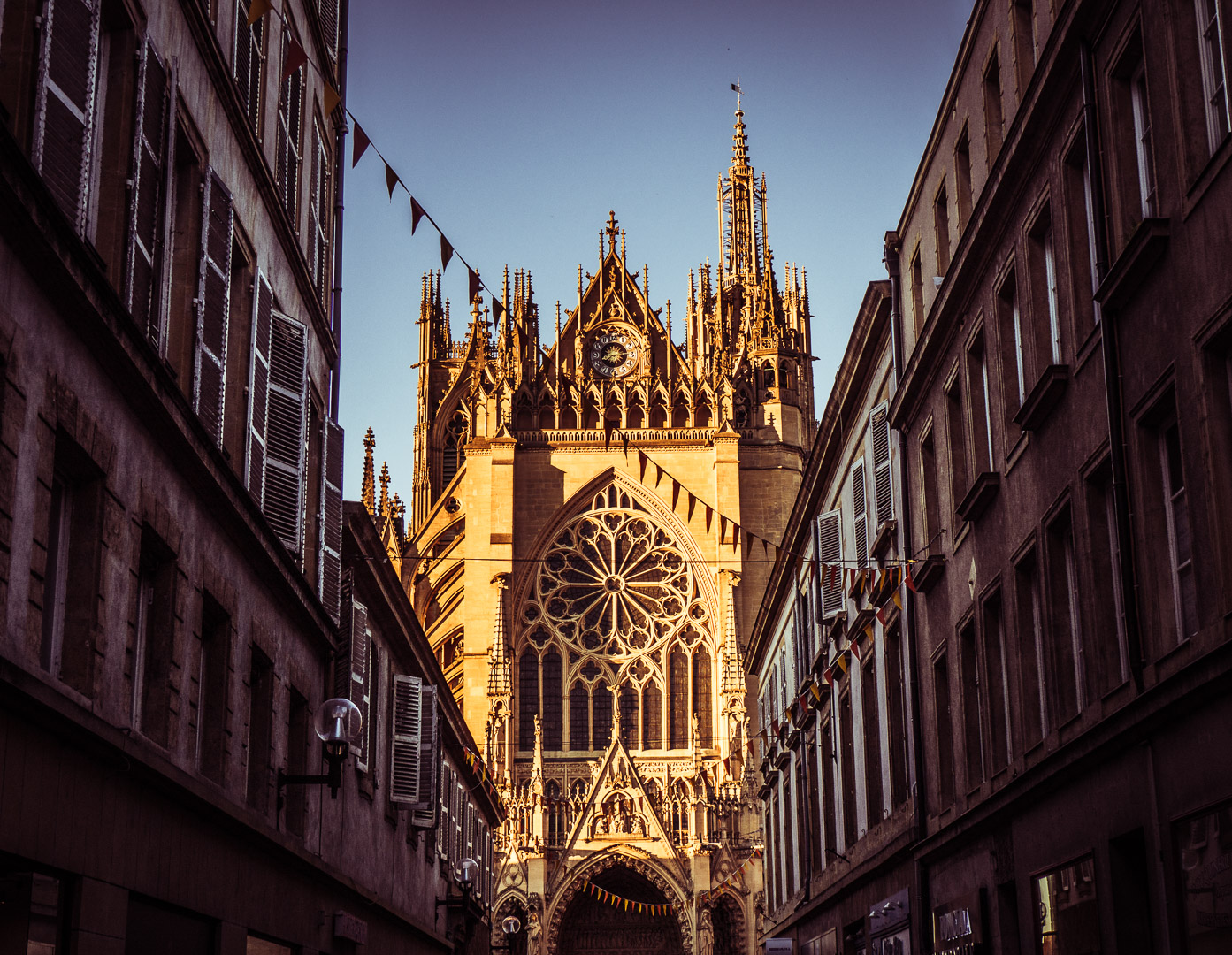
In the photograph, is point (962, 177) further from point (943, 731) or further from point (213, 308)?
point (213, 308)

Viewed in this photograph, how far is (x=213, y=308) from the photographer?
1636 centimetres

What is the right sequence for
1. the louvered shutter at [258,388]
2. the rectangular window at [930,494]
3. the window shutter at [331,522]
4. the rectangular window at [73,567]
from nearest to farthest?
the rectangular window at [73,567], the louvered shutter at [258,388], the window shutter at [331,522], the rectangular window at [930,494]

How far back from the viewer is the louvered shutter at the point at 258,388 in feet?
58.9

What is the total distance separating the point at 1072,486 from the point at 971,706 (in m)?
5.59

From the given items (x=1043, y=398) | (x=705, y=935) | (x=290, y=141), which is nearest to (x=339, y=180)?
(x=290, y=141)

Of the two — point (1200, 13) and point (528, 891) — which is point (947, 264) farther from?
point (528, 891)

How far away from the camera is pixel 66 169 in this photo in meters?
11.4

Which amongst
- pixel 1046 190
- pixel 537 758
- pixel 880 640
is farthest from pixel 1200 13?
pixel 537 758

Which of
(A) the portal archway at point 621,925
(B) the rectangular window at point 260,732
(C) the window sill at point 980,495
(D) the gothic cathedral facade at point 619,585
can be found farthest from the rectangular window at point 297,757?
(A) the portal archway at point 621,925

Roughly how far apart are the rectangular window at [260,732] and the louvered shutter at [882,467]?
33.5 feet

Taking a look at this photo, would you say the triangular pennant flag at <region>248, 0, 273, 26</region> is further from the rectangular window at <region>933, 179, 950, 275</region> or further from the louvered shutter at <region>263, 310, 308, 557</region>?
the rectangular window at <region>933, 179, 950, 275</region>

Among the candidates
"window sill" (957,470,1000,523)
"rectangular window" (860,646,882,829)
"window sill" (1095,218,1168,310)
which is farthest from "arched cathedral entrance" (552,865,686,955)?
"window sill" (1095,218,1168,310)

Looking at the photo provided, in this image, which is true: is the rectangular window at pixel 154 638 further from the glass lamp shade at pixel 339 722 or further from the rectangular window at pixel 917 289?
the rectangular window at pixel 917 289

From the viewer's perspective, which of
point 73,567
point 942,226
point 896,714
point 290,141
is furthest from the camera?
point 896,714
